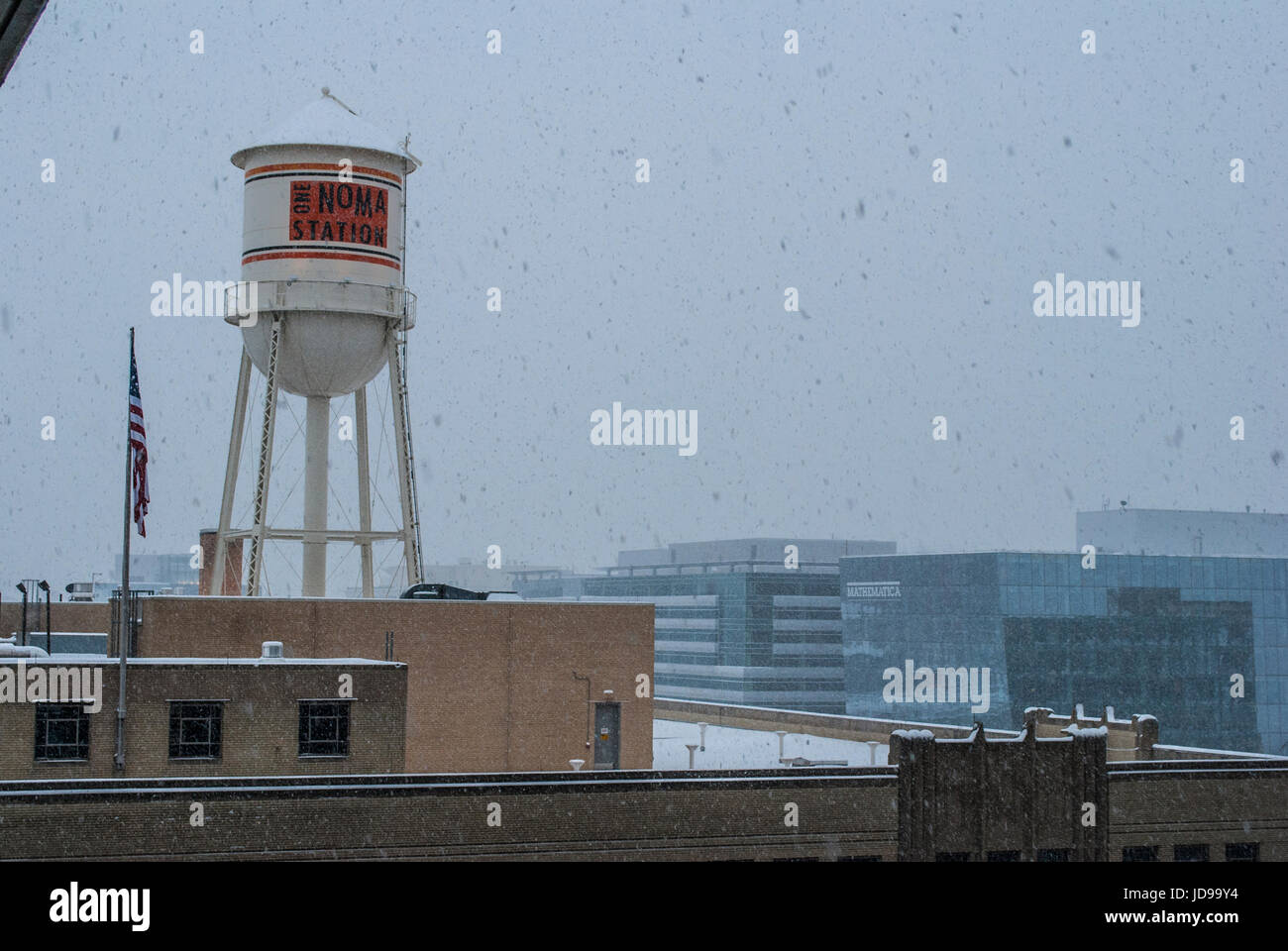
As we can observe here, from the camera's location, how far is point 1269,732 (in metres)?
111

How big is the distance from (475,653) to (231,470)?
7.92m

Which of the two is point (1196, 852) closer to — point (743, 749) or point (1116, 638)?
point (743, 749)

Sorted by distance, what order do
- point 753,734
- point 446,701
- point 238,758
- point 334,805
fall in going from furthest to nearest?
point 753,734, point 446,701, point 238,758, point 334,805

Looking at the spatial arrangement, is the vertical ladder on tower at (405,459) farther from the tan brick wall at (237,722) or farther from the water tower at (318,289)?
the tan brick wall at (237,722)

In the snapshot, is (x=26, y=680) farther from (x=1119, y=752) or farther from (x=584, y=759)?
A: (x=1119, y=752)

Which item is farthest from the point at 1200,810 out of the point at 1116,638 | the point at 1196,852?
the point at 1116,638

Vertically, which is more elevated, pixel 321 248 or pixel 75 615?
pixel 321 248

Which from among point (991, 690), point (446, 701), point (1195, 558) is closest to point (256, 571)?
point (446, 701)

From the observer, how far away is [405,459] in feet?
133

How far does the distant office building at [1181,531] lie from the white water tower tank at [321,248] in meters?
137

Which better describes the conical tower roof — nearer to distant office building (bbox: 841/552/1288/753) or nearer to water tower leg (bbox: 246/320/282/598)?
water tower leg (bbox: 246/320/282/598)

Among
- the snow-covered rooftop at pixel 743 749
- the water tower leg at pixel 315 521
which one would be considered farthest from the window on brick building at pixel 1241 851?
the water tower leg at pixel 315 521

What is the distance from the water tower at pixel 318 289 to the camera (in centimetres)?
3884

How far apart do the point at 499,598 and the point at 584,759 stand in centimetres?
457
